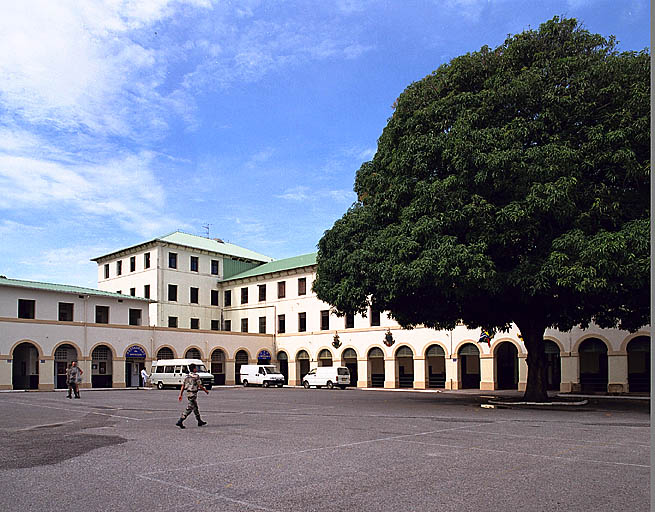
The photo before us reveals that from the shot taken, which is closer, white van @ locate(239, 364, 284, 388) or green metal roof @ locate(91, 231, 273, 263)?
white van @ locate(239, 364, 284, 388)

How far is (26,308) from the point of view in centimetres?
4678

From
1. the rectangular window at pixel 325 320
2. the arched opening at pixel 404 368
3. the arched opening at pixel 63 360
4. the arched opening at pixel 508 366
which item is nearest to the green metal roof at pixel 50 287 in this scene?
the arched opening at pixel 63 360

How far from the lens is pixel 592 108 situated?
22.0 meters

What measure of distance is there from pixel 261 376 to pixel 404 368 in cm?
1145

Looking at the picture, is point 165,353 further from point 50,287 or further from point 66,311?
point 50,287

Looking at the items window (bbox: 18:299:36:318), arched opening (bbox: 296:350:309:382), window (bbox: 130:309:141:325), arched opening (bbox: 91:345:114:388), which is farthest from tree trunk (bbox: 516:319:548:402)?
window (bbox: 130:309:141:325)

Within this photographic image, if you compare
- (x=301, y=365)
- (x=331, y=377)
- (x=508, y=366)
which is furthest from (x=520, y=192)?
(x=301, y=365)

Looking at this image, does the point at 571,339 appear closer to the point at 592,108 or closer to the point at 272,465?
the point at 592,108

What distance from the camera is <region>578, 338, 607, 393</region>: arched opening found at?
37.0 m

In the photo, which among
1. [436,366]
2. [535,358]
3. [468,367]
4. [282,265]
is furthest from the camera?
[282,265]

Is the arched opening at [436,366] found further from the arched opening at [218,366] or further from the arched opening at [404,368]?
the arched opening at [218,366]

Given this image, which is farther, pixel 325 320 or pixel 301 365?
pixel 301 365

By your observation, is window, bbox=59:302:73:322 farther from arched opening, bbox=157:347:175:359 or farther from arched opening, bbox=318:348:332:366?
arched opening, bbox=318:348:332:366

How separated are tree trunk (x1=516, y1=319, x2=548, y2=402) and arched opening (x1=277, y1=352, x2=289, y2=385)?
3351 cm
